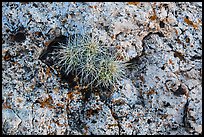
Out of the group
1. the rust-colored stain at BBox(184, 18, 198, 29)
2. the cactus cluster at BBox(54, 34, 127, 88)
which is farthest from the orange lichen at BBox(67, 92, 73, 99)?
the rust-colored stain at BBox(184, 18, 198, 29)

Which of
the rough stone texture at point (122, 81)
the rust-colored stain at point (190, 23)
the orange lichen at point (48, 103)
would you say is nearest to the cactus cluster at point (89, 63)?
the rough stone texture at point (122, 81)

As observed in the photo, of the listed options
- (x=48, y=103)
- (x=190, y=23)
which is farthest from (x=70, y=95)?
(x=190, y=23)

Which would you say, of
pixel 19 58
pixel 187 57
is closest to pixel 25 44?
pixel 19 58

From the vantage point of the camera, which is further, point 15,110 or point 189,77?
point 189,77

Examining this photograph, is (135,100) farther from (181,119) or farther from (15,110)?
(15,110)

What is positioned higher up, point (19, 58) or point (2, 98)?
point (19, 58)

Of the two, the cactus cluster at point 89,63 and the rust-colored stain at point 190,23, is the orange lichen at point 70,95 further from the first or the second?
the rust-colored stain at point 190,23
